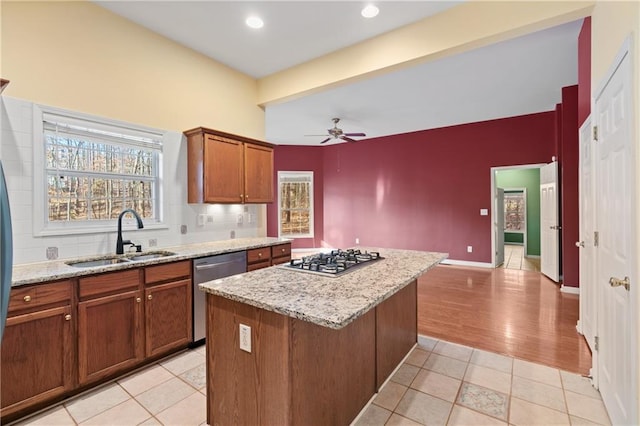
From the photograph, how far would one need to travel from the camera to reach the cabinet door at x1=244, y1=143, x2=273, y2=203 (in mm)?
3650

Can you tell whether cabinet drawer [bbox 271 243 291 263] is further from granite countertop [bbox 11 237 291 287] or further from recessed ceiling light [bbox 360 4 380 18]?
recessed ceiling light [bbox 360 4 380 18]

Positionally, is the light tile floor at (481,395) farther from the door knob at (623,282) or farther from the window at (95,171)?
the window at (95,171)

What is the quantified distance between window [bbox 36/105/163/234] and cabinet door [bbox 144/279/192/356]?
85cm

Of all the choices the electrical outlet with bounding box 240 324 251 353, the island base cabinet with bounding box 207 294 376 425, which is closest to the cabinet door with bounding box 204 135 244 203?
the island base cabinet with bounding box 207 294 376 425

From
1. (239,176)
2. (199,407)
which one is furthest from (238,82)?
(199,407)

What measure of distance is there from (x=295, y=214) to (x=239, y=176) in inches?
191

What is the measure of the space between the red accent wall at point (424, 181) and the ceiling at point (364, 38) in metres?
0.52

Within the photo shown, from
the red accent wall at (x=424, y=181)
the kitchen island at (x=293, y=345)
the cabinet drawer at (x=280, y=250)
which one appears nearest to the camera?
the kitchen island at (x=293, y=345)

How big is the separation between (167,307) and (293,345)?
1.61m

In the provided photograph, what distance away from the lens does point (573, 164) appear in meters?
4.33

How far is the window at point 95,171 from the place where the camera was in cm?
243

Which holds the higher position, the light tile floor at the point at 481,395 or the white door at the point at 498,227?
the white door at the point at 498,227

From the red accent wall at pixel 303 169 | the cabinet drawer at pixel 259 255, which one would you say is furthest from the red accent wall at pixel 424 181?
the cabinet drawer at pixel 259 255

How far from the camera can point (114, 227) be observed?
9.01 feet
